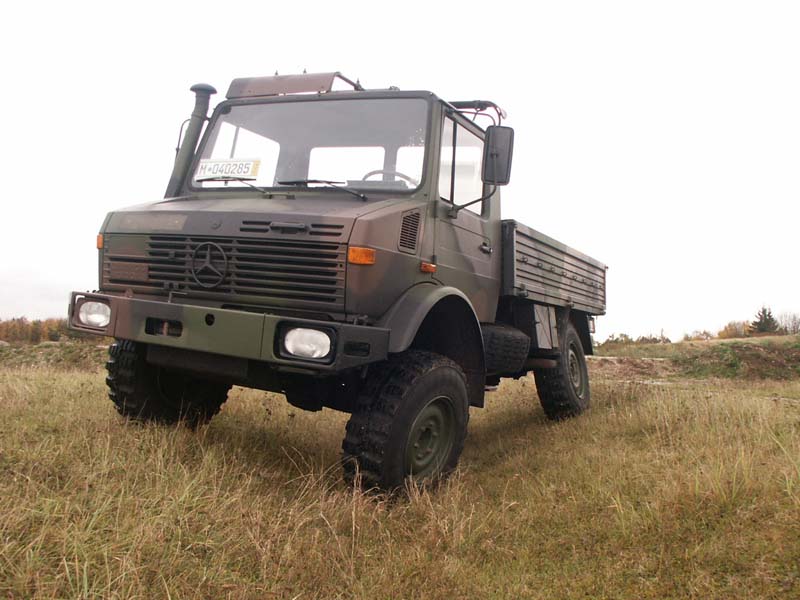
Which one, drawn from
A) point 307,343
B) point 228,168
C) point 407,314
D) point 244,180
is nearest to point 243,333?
point 307,343

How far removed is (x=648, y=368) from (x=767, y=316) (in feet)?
30.1

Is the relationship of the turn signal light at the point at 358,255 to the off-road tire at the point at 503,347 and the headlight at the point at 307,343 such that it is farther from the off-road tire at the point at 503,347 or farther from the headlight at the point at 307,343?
the off-road tire at the point at 503,347

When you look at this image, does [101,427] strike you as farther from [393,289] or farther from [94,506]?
[393,289]

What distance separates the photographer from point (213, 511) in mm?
3396

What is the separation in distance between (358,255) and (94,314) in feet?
→ 5.60

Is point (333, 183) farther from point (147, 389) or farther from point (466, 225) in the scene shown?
point (147, 389)

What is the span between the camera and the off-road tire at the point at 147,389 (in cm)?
495

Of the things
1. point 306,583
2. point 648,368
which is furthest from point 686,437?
point 648,368

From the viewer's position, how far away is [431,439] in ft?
14.8

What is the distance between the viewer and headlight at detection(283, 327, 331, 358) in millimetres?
3631

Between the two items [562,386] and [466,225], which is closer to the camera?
[466,225]

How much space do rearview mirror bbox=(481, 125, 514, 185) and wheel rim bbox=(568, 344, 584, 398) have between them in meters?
3.50

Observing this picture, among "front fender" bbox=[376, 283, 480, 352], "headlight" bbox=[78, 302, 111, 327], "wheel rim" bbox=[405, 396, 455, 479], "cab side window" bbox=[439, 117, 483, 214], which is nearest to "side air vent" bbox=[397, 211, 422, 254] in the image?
"front fender" bbox=[376, 283, 480, 352]

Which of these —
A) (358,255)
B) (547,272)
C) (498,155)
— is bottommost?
(358,255)
